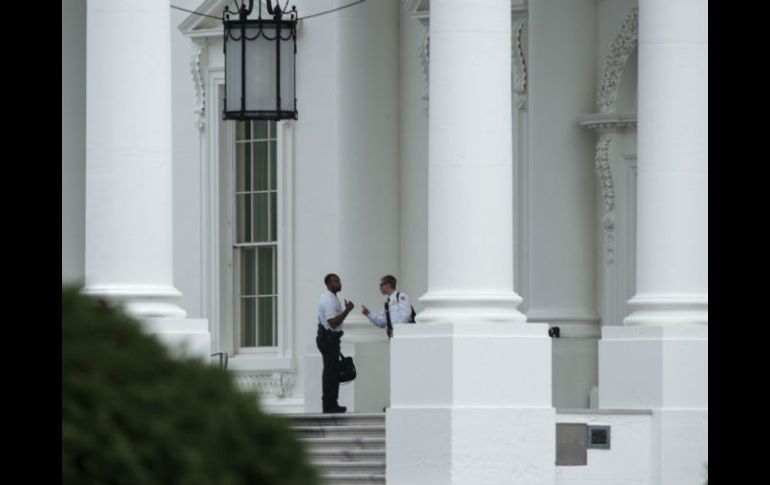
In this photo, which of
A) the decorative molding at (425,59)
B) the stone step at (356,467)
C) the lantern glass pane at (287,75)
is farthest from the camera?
the decorative molding at (425,59)

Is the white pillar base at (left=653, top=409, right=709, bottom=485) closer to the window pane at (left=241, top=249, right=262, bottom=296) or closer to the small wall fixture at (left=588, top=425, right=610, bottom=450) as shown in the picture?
the small wall fixture at (left=588, top=425, right=610, bottom=450)

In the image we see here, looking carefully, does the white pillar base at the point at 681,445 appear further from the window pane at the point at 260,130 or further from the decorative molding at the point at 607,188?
the window pane at the point at 260,130

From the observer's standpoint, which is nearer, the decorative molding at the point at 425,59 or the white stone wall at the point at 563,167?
the white stone wall at the point at 563,167

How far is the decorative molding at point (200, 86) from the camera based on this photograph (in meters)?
26.6

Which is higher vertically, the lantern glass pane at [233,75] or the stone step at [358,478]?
the lantern glass pane at [233,75]

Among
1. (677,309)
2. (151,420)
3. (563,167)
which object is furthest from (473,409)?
(151,420)

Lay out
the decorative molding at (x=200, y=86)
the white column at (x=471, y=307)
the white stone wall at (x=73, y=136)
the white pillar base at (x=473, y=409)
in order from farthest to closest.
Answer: the decorative molding at (x=200, y=86), the white stone wall at (x=73, y=136), the white column at (x=471, y=307), the white pillar base at (x=473, y=409)

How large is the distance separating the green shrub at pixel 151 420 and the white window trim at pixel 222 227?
20.5 m

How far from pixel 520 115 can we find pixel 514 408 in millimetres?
6568

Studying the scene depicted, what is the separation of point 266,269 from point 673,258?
8.32m

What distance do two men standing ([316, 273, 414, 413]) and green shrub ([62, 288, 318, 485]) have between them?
16.6m

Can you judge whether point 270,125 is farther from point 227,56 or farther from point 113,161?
point 113,161

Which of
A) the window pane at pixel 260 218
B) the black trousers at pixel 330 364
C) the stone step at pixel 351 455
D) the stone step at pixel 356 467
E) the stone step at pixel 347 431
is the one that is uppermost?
the window pane at pixel 260 218

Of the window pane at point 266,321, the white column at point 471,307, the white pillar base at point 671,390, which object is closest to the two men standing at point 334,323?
the window pane at point 266,321
